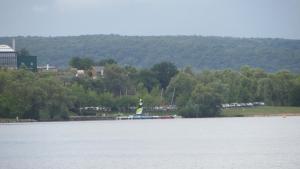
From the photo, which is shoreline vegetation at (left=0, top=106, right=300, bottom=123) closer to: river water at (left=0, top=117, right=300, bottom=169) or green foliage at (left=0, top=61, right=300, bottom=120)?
green foliage at (left=0, top=61, right=300, bottom=120)

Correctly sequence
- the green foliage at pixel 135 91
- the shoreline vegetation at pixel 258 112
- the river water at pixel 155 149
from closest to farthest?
the river water at pixel 155 149, the green foliage at pixel 135 91, the shoreline vegetation at pixel 258 112

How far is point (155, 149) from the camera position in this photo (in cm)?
7000

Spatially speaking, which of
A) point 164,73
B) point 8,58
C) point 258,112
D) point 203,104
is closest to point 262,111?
point 258,112

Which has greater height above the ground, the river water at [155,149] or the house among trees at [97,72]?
the house among trees at [97,72]

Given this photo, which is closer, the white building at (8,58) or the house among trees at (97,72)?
the house among trees at (97,72)

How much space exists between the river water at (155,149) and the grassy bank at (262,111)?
157ft

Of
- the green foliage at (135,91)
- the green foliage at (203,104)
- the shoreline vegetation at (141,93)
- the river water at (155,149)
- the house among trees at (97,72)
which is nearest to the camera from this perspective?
the river water at (155,149)

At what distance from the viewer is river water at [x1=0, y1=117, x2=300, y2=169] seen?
189ft

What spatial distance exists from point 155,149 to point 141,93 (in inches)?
3516

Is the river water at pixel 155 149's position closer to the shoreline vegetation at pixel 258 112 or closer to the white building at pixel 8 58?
the shoreline vegetation at pixel 258 112

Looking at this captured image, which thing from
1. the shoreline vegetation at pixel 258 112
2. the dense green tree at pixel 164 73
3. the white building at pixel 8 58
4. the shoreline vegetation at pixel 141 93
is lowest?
the shoreline vegetation at pixel 258 112

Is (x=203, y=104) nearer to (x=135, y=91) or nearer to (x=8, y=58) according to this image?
(x=135, y=91)

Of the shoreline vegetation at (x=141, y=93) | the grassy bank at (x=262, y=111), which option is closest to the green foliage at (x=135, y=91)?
the shoreline vegetation at (x=141, y=93)

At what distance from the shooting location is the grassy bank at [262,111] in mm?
146375
